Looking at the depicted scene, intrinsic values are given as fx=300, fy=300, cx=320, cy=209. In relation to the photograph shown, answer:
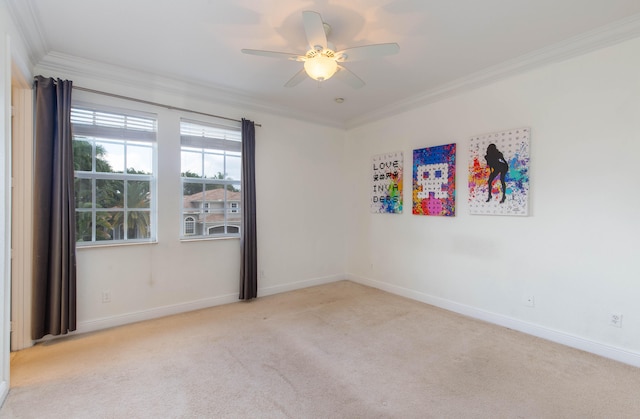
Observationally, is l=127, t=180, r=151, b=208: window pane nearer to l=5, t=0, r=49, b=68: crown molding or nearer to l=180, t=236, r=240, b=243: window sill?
l=180, t=236, r=240, b=243: window sill

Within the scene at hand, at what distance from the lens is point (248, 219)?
12.4 ft

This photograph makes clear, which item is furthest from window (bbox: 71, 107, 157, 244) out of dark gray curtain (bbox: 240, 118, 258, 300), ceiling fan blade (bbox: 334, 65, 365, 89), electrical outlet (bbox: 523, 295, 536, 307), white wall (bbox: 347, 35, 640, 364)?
electrical outlet (bbox: 523, 295, 536, 307)

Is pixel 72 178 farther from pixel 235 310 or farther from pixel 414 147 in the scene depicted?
pixel 414 147

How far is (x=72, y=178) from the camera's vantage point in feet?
8.98

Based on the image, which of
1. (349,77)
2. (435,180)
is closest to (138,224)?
(349,77)

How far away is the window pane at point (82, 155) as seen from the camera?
2.93m

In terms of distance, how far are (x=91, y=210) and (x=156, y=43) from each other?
1749mm

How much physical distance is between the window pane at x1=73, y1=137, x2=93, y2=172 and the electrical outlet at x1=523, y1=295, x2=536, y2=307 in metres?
4.50

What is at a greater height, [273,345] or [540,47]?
[540,47]

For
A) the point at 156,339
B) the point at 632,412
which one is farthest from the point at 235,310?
the point at 632,412

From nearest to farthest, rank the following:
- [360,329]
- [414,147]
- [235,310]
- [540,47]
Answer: [540,47], [360,329], [235,310], [414,147]

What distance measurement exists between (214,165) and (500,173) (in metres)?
3.25

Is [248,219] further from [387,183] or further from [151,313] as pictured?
[387,183]

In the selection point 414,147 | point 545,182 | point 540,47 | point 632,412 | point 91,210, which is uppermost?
point 540,47
